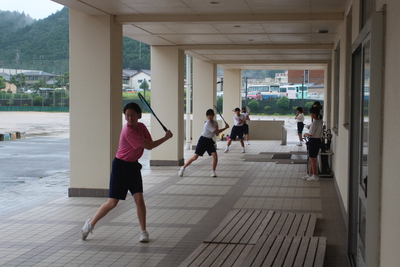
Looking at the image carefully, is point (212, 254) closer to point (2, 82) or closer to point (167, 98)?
point (167, 98)

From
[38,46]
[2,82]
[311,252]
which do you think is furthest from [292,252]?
[2,82]

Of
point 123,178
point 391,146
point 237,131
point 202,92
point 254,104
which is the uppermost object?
point 202,92

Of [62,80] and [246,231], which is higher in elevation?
[62,80]

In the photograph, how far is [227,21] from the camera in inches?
400

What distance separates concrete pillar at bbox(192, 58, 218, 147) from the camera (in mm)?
20484

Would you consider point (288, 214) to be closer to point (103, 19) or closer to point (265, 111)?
point (103, 19)

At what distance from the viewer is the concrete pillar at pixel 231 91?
26734 mm

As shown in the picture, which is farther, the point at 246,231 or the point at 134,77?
the point at 134,77

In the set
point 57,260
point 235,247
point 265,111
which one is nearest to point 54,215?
point 57,260

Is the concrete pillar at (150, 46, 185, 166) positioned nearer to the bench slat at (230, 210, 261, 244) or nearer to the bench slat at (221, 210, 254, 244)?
the bench slat at (221, 210, 254, 244)

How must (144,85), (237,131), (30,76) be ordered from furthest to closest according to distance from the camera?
(30,76)
(144,85)
(237,131)

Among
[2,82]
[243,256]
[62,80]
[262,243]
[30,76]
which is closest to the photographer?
[243,256]

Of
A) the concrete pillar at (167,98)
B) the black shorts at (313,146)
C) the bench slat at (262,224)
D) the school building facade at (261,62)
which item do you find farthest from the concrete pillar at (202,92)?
the bench slat at (262,224)

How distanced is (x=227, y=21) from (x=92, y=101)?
2.75 m
